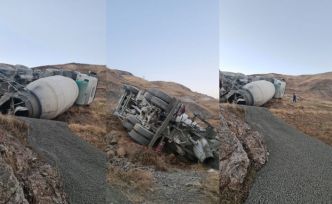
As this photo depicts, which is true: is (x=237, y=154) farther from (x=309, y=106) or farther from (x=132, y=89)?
(x=132, y=89)

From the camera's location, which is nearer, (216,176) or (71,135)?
(216,176)

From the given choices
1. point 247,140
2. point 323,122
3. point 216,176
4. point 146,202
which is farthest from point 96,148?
point 323,122

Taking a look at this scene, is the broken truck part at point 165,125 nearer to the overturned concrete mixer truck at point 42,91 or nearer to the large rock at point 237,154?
the large rock at point 237,154

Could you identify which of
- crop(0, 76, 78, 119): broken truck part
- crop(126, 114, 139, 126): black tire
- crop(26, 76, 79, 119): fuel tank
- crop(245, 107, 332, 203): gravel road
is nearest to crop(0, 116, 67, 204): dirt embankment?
crop(0, 76, 78, 119): broken truck part

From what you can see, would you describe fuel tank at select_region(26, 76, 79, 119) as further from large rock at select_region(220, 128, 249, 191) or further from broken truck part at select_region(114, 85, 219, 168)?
large rock at select_region(220, 128, 249, 191)

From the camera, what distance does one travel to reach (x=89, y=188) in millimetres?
8164

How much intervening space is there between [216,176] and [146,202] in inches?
59.3

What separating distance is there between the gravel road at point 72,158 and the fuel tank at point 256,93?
11.2ft

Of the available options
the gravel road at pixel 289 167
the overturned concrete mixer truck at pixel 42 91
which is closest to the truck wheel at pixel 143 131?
the overturned concrete mixer truck at pixel 42 91

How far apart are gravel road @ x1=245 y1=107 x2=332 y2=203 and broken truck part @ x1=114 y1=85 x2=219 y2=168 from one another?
1.11m

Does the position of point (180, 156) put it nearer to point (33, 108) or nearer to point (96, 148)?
point (96, 148)

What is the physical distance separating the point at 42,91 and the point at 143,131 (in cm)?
228

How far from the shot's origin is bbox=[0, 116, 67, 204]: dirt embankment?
22.3 feet

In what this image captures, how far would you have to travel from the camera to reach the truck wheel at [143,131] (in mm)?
8414
